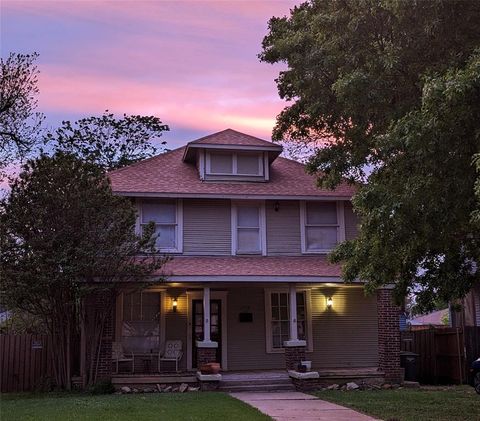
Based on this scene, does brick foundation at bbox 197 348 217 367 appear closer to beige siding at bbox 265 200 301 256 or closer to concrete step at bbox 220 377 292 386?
concrete step at bbox 220 377 292 386

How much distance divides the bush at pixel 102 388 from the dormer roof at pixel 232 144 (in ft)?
24.1

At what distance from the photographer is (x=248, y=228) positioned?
18656 mm

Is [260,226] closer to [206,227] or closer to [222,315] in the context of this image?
[206,227]

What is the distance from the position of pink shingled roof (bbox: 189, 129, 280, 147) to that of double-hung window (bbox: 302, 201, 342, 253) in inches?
93.4

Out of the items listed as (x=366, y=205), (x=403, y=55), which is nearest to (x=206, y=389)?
(x=366, y=205)

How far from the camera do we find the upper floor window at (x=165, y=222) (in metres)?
18.2

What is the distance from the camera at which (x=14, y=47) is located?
19.5m

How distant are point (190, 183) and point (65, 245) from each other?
4763 millimetres

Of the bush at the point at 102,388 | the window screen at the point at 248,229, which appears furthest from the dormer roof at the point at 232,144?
the bush at the point at 102,388

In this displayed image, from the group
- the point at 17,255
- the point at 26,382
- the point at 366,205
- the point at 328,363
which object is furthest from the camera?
the point at 328,363

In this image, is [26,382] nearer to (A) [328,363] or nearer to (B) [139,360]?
(B) [139,360]

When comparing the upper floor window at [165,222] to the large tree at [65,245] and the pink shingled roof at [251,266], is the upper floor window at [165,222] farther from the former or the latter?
the large tree at [65,245]

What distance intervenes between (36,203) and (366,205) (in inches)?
352

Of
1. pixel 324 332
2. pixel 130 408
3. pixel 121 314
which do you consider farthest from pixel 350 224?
pixel 130 408
